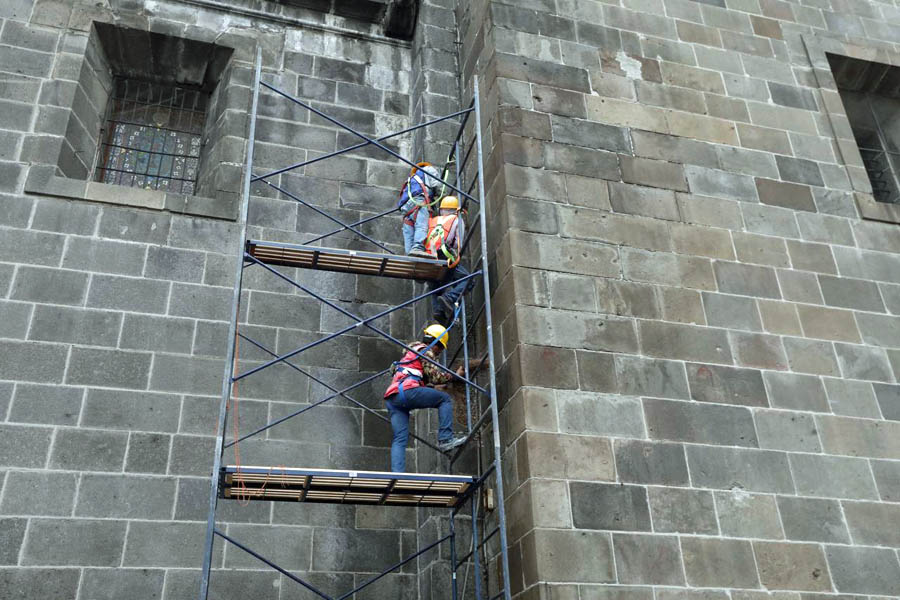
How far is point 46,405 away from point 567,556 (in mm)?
4899

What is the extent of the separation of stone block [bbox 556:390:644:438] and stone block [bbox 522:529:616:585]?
88 cm

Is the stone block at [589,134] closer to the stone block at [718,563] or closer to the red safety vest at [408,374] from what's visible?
the red safety vest at [408,374]

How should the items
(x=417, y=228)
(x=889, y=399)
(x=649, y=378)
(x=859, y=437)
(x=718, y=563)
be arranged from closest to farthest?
(x=718, y=563) → (x=649, y=378) → (x=859, y=437) → (x=889, y=399) → (x=417, y=228)

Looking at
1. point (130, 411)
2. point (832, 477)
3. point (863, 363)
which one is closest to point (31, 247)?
point (130, 411)

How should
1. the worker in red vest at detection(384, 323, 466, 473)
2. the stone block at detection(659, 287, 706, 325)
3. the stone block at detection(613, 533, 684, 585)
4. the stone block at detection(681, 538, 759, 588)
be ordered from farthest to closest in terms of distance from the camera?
the stone block at detection(659, 287, 706, 325) → the worker in red vest at detection(384, 323, 466, 473) → the stone block at detection(681, 538, 759, 588) → the stone block at detection(613, 533, 684, 585)

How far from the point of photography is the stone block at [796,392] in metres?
8.40

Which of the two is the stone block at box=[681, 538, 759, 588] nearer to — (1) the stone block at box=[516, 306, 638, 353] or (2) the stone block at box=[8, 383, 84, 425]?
(1) the stone block at box=[516, 306, 638, 353]

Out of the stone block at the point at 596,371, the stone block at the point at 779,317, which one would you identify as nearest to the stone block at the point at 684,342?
the stone block at the point at 596,371

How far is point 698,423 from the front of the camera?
26.4 ft

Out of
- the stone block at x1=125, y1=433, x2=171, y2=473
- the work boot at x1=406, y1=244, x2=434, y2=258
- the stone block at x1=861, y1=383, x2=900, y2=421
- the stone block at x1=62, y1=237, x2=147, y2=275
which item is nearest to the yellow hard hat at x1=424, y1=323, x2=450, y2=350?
the work boot at x1=406, y1=244, x2=434, y2=258

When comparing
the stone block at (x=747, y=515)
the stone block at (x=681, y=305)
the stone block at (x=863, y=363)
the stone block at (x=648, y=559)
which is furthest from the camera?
the stone block at (x=863, y=363)

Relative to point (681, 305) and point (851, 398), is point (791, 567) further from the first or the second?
point (681, 305)

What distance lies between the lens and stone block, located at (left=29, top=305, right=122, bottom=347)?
8.92 meters

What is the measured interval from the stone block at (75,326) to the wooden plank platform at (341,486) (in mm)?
2263
